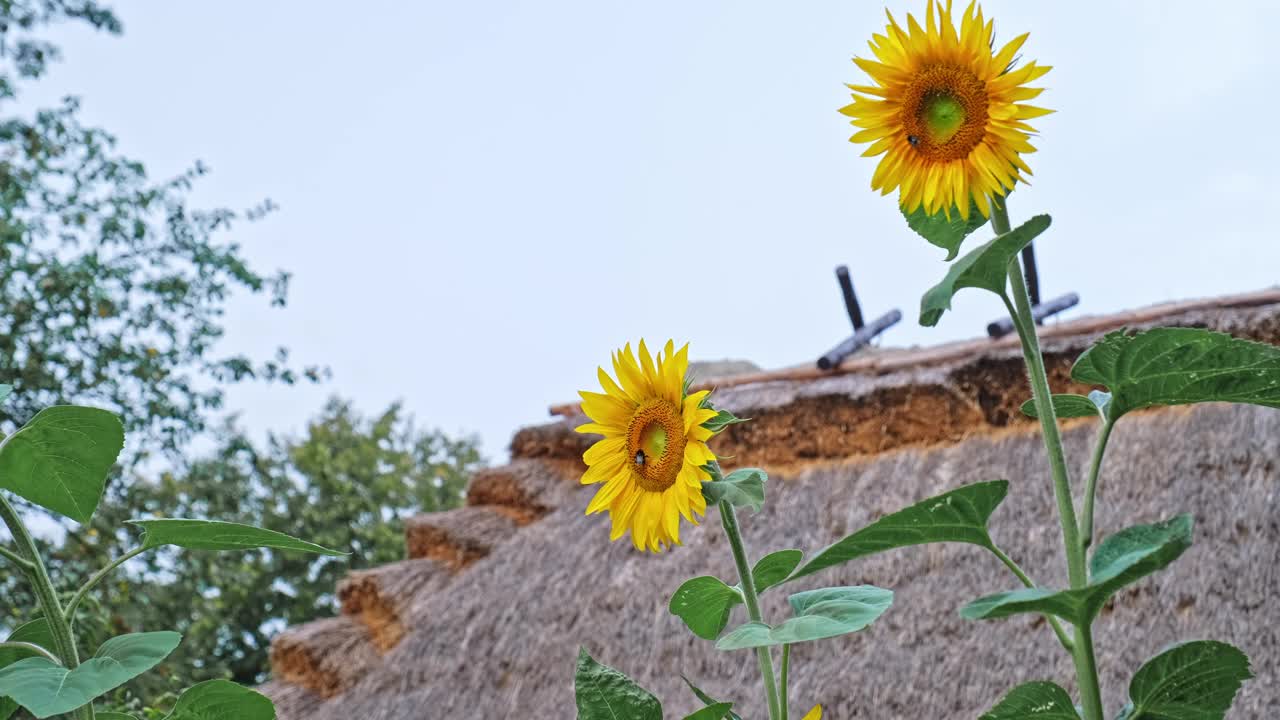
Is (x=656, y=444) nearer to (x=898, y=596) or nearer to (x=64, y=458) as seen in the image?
(x=64, y=458)

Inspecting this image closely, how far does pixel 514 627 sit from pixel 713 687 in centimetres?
90

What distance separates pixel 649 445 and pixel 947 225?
0.73 ft

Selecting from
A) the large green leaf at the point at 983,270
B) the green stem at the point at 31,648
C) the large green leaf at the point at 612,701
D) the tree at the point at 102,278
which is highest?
the tree at the point at 102,278

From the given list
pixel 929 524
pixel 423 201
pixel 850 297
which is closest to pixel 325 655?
pixel 850 297

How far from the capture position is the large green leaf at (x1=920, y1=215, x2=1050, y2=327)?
0.56 m

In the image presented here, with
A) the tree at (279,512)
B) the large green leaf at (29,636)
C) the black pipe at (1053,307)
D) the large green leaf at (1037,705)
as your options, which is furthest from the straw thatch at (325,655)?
the large green leaf at (1037,705)

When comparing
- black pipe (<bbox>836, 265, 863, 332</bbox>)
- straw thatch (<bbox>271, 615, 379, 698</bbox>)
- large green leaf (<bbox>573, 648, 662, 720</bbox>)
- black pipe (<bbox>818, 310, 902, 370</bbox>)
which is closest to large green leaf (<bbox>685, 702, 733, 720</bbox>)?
large green leaf (<bbox>573, 648, 662, 720</bbox>)

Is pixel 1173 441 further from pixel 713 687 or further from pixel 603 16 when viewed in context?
pixel 603 16

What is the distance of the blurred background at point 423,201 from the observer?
16.2ft

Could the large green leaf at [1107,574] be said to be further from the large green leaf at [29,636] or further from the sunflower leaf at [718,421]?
the large green leaf at [29,636]

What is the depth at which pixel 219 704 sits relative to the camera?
2.19ft

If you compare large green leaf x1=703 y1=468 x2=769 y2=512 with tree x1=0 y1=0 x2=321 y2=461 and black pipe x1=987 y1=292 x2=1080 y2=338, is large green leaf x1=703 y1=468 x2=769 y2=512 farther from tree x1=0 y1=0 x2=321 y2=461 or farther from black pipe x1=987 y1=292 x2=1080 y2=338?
tree x1=0 y1=0 x2=321 y2=461

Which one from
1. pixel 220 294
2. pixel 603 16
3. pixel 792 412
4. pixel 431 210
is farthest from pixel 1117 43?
pixel 431 210

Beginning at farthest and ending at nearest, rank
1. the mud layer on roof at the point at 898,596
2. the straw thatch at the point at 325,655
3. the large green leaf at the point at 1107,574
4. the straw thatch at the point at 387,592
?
1. the straw thatch at the point at 387,592
2. the straw thatch at the point at 325,655
3. the mud layer on roof at the point at 898,596
4. the large green leaf at the point at 1107,574
